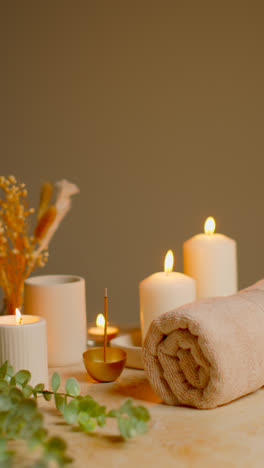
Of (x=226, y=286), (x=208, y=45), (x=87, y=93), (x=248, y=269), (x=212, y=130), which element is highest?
→ (x=208, y=45)

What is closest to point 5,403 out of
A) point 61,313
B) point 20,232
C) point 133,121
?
point 61,313

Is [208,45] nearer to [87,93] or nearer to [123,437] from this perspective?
[87,93]

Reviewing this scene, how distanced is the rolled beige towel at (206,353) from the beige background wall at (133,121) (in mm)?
1322

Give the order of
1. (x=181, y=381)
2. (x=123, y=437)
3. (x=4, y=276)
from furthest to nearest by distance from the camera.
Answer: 1. (x=4, y=276)
2. (x=181, y=381)
3. (x=123, y=437)

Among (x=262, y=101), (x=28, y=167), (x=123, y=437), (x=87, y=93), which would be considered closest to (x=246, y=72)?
(x=262, y=101)

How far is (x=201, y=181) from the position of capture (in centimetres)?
210

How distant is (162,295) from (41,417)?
354 mm

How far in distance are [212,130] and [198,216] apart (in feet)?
0.99

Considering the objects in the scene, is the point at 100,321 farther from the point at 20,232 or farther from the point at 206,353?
the point at 206,353

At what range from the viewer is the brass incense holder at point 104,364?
0.82 m

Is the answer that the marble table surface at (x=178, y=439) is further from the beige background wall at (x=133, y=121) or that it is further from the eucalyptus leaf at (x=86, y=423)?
the beige background wall at (x=133, y=121)

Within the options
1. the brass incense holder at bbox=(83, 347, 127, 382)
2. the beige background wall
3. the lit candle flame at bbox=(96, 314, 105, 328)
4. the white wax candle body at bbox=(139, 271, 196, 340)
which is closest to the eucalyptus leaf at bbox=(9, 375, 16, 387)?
the brass incense holder at bbox=(83, 347, 127, 382)

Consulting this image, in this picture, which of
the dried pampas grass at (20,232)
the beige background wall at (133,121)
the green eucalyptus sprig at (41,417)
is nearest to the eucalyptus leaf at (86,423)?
the green eucalyptus sprig at (41,417)

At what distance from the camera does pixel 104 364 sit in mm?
820
